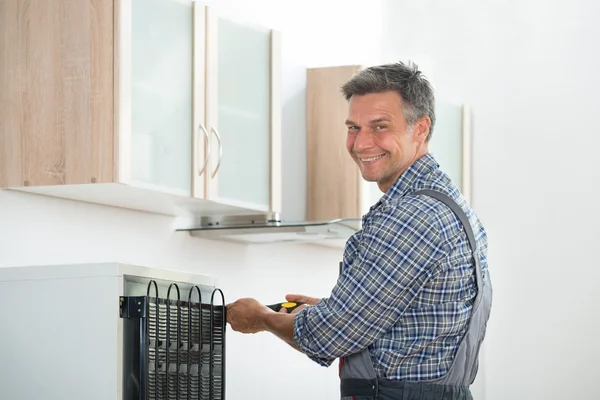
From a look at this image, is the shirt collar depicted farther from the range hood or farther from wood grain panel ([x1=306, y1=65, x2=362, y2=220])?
wood grain panel ([x1=306, y1=65, x2=362, y2=220])

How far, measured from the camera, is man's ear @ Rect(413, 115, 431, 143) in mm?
2223

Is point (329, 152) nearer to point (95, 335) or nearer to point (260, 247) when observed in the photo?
point (260, 247)

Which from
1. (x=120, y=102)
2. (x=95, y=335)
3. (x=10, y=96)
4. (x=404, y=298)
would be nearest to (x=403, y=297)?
(x=404, y=298)

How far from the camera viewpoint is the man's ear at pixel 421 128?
2.22 metres

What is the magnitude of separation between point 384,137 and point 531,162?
2670 mm

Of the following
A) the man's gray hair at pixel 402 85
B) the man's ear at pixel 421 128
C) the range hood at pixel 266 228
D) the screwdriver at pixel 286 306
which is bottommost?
the screwdriver at pixel 286 306

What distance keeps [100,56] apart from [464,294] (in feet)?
3.40

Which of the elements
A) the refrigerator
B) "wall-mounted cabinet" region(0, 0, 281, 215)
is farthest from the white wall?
the refrigerator

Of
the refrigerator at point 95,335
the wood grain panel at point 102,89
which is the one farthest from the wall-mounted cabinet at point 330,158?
the refrigerator at point 95,335

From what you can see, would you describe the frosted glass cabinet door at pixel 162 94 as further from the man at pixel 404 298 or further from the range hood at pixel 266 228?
the man at pixel 404 298

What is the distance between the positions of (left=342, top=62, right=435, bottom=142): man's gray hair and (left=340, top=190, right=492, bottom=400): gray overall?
220 mm

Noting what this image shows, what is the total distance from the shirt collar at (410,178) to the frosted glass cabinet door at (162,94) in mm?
687

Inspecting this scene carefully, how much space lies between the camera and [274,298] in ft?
12.2

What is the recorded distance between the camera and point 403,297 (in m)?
2.02
